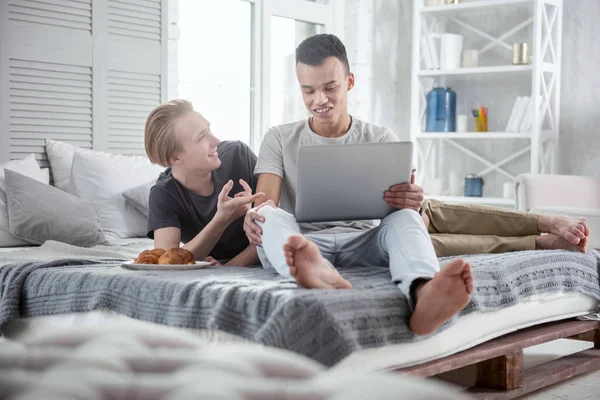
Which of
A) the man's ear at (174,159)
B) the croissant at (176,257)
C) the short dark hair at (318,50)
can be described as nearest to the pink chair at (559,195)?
the short dark hair at (318,50)

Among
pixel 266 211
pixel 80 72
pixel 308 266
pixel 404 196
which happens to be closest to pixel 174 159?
pixel 266 211

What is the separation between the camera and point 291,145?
2623 millimetres

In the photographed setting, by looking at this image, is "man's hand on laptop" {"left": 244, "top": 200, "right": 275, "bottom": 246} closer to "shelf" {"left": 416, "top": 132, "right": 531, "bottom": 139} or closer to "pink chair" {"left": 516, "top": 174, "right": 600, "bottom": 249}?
"pink chair" {"left": 516, "top": 174, "right": 600, "bottom": 249}

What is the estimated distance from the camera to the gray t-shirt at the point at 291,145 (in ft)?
8.48

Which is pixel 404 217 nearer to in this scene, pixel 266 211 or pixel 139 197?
pixel 266 211

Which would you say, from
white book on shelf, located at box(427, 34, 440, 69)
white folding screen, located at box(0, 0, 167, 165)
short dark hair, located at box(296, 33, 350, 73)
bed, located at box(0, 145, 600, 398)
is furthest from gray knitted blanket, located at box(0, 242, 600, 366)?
white book on shelf, located at box(427, 34, 440, 69)

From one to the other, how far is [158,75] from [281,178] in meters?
1.82

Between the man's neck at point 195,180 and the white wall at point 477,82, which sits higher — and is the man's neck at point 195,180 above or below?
below

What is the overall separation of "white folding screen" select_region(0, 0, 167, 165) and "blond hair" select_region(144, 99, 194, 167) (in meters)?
1.32

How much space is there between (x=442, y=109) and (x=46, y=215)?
3138mm

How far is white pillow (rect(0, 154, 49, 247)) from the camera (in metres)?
3.07

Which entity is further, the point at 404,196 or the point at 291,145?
the point at 291,145

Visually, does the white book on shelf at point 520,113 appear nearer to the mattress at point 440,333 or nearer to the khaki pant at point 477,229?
the khaki pant at point 477,229

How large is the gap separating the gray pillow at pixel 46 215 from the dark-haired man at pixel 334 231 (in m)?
0.94
